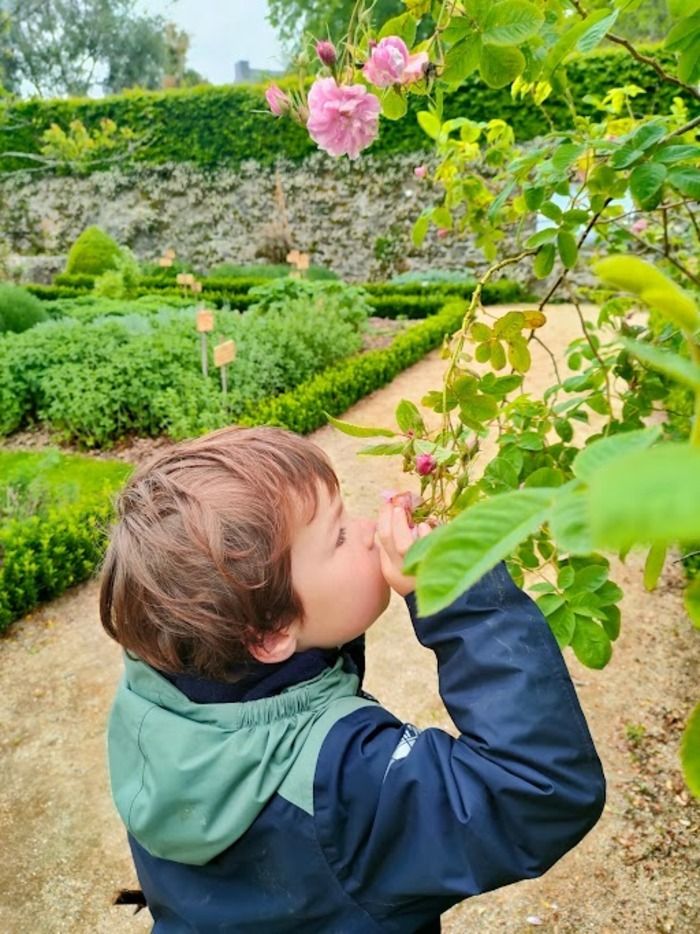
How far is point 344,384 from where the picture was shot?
6.02m

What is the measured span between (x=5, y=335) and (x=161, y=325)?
1.52m

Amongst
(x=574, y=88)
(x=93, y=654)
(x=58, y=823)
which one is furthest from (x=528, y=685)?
(x=574, y=88)

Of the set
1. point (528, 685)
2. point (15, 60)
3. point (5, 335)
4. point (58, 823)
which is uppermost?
point (15, 60)

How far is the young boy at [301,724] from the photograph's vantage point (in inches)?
30.0

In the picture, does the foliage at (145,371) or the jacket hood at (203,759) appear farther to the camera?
the foliage at (145,371)

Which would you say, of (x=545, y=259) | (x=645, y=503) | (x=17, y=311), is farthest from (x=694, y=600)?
(x=17, y=311)

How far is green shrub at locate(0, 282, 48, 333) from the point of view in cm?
779

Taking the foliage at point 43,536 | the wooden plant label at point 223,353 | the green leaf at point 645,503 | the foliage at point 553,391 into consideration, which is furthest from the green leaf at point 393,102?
the wooden plant label at point 223,353

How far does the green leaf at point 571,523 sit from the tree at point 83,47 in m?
30.5

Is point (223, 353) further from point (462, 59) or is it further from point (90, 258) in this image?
point (90, 258)

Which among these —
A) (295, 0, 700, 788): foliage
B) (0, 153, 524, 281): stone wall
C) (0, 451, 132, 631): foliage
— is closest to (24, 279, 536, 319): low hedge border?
(0, 153, 524, 281): stone wall

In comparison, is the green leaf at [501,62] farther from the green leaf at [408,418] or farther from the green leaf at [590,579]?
the green leaf at [590,579]

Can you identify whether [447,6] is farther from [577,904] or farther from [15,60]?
[15,60]

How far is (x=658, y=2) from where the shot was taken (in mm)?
21109
